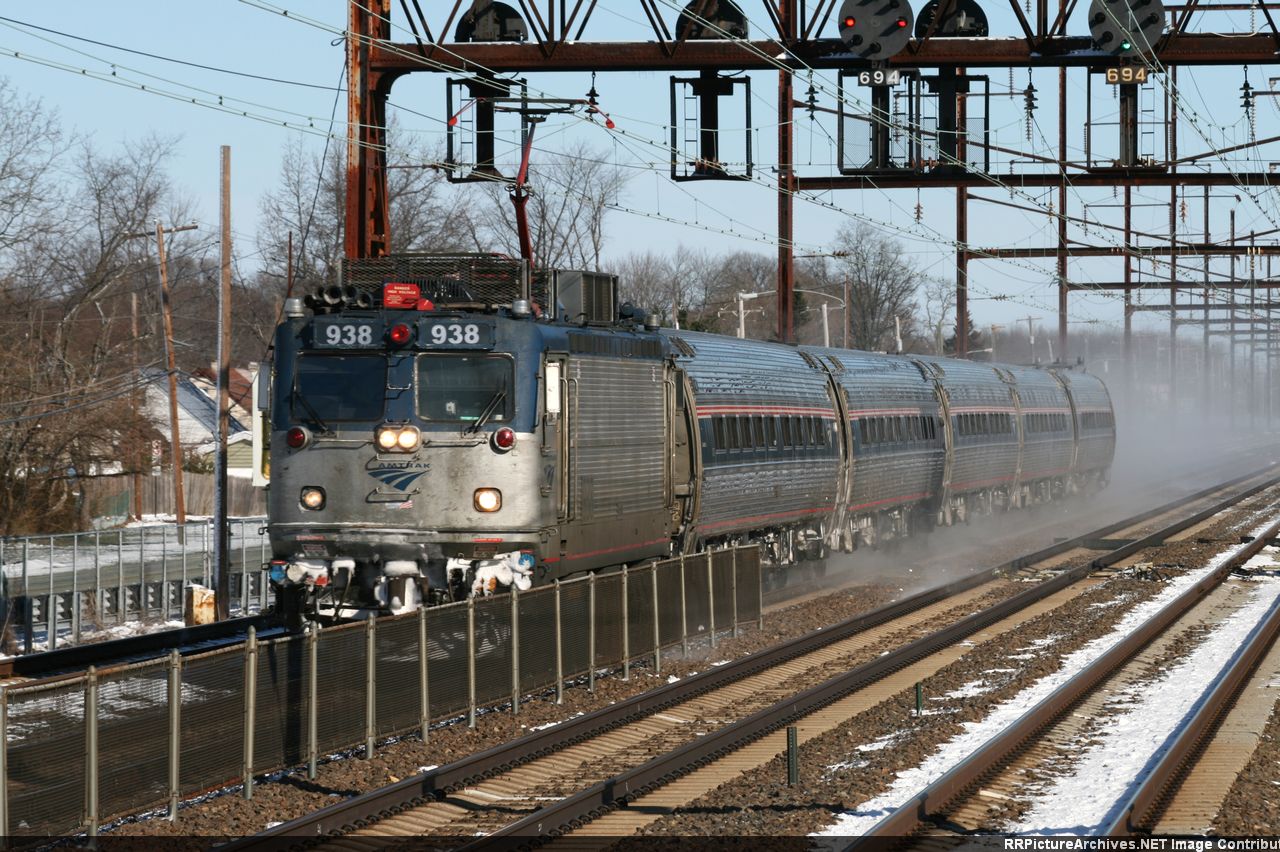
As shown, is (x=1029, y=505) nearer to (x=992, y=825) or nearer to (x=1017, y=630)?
(x=1017, y=630)

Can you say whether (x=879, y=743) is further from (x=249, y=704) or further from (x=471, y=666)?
(x=249, y=704)

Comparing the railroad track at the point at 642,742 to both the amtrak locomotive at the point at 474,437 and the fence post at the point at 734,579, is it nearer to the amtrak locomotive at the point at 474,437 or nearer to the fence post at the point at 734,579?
the fence post at the point at 734,579

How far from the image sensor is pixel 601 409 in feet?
58.9

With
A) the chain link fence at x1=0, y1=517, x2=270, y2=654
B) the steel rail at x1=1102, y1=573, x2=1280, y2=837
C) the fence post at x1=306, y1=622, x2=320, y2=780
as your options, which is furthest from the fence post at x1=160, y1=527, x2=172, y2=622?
the steel rail at x1=1102, y1=573, x2=1280, y2=837

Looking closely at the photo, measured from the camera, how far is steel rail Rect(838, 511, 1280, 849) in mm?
10320

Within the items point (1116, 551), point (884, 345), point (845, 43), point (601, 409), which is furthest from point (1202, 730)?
point (884, 345)

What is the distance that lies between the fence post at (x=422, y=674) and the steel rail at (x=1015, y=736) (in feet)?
14.2

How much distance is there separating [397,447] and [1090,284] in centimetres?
4745

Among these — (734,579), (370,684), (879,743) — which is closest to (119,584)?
(734,579)

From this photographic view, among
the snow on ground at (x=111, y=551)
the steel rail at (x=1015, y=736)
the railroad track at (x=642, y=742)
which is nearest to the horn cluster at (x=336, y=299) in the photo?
the railroad track at (x=642, y=742)

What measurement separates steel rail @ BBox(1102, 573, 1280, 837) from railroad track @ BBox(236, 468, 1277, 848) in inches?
123

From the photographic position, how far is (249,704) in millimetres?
11648

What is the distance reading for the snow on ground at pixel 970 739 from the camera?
35.8ft

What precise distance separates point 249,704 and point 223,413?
56.1 feet
